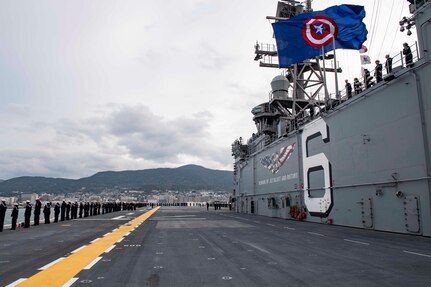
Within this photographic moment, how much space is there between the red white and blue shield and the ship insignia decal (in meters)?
8.07

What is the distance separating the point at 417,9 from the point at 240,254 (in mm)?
13330

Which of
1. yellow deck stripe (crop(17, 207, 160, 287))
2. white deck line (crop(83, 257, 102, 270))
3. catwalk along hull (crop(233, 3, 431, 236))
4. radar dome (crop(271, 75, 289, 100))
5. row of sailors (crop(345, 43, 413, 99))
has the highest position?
→ radar dome (crop(271, 75, 289, 100))

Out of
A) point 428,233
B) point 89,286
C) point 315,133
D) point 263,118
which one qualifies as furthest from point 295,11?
point 89,286

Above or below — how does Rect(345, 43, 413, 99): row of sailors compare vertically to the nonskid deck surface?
above

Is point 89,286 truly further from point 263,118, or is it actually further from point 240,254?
point 263,118

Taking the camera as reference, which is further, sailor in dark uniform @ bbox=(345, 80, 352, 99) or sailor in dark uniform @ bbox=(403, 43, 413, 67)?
sailor in dark uniform @ bbox=(345, 80, 352, 99)

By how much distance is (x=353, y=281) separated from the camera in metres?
6.14

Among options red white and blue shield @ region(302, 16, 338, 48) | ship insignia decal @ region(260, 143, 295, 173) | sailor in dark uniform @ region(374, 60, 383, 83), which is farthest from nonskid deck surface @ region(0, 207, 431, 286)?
ship insignia decal @ region(260, 143, 295, 173)

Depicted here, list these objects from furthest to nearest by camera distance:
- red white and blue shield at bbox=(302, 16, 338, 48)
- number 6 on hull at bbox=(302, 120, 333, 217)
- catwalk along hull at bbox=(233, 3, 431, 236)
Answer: red white and blue shield at bbox=(302, 16, 338, 48) < number 6 on hull at bbox=(302, 120, 333, 217) < catwalk along hull at bbox=(233, 3, 431, 236)

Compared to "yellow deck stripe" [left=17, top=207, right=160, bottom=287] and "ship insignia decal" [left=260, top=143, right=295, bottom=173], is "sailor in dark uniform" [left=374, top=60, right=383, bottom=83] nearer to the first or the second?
"ship insignia decal" [left=260, top=143, right=295, bottom=173]

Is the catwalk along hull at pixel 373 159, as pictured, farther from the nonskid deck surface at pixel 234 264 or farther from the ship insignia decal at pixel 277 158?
the nonskid deck surface at pixel 234 264

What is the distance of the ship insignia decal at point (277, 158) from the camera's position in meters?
29.3

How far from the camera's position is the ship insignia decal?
1153 inches

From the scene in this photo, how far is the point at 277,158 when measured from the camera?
32.2 meters
